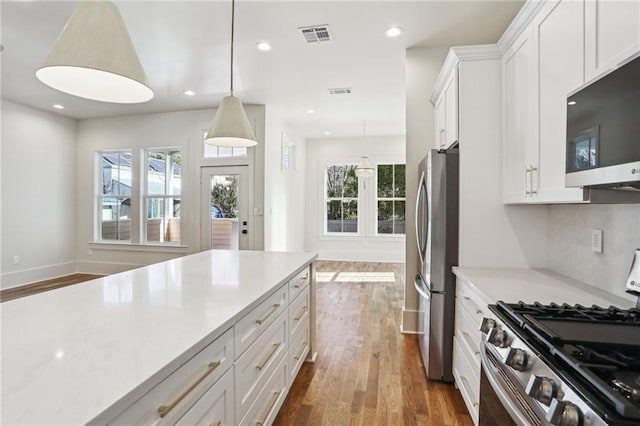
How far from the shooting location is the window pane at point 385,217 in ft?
25.6

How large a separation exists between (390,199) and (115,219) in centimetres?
593

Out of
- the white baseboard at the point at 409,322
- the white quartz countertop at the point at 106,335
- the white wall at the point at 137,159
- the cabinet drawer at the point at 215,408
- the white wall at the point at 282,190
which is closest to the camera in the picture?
the white quartz countertop at the point at 106,335

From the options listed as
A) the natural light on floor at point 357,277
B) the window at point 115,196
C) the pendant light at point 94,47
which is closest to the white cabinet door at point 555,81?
the pendant light at point 94,47

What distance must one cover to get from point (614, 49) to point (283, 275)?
5.99 ft

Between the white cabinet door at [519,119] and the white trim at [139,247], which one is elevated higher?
the white cabinet door at [519,119]

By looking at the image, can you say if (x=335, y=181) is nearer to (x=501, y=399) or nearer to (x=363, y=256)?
(x=363, y=256)

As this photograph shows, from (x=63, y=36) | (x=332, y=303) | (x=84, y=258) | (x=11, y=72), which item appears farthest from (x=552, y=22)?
(x=84, y=258)

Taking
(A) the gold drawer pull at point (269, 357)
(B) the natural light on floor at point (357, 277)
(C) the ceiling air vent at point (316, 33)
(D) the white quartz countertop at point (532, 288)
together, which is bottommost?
(B) the natural light on floor at point (357, 277)

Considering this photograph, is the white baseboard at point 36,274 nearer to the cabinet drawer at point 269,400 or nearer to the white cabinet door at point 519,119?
the cabinet drawer at point 269,400

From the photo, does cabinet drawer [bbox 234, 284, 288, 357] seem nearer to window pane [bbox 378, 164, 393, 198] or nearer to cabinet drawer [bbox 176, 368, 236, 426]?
cabinet drawer [bbox 176, 368, 236, 426]

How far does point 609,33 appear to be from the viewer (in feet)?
4.25

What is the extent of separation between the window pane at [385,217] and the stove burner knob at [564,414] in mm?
7019

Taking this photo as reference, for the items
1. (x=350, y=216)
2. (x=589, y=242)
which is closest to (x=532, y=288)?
(x=589, y=242)

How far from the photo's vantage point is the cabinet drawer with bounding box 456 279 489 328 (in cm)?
173
